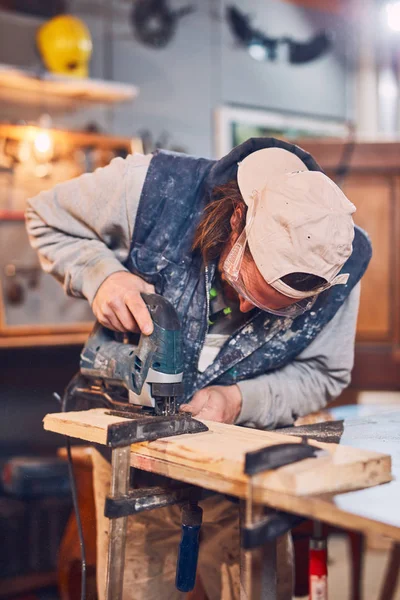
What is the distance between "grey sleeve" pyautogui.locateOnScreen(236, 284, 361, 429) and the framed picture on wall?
3.63m

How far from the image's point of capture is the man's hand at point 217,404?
64.2 inches

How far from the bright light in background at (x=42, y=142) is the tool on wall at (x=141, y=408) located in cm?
276

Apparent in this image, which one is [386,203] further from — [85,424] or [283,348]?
[85,424]

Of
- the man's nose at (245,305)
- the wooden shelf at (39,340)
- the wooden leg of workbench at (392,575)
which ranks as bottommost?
the wooden leg of workbench at (392,575)

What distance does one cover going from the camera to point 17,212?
13.7ft

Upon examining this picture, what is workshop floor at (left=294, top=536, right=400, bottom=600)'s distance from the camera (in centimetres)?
339

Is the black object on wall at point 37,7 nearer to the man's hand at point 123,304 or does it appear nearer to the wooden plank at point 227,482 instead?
the man's hand at point 123,304

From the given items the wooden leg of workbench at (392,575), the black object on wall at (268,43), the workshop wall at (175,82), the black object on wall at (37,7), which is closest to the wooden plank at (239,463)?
the wooden leg of workbench at (392,575)

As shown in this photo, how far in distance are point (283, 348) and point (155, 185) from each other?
50cm

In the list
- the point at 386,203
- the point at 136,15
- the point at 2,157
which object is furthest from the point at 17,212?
the point at 386,203

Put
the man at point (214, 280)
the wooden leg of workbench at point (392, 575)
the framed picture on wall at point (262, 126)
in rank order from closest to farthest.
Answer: the man at point (214, 280)
the wooden leg of workbench at point (392, 575)
the framed picture on wall at point (262, 126)

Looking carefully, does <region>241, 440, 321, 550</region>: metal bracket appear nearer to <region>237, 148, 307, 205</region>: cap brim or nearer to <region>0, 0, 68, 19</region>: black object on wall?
<region>237, 148, 307, 205</region>: cap brim

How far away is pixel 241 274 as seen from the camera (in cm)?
151

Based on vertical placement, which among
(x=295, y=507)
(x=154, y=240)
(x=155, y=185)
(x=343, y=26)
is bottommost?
(x=295, y=507)
